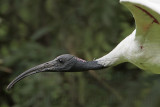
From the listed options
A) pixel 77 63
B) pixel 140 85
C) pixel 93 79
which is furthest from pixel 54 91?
pixel 77 63

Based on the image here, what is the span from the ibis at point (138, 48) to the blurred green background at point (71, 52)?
214 cm

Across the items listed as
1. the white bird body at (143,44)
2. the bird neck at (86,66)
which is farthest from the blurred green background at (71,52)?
the white bird body at (143,44)

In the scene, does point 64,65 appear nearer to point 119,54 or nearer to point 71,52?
point 119,54

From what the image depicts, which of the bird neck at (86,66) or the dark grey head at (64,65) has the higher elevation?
the dark grey head at (64,65)

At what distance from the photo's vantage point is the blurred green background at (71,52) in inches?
296

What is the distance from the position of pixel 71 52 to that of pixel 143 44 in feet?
8.71

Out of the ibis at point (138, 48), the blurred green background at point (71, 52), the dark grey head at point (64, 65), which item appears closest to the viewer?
the ibis at point (138, 48)

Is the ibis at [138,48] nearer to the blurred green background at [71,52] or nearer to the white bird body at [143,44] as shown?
the white bird body at [143,44]

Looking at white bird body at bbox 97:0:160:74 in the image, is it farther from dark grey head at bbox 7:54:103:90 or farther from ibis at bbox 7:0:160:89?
dark grey head at bbox 7:54:103:90

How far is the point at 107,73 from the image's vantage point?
795cm

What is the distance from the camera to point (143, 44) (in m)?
4.87

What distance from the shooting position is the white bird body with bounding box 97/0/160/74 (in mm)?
4586

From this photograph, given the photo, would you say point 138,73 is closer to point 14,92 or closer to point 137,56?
point 14,92

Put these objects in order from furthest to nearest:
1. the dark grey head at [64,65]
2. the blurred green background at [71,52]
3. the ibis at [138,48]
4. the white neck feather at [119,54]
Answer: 1. the blurred green background at [71,52]
2. the dark grey head at [64,65]
3. the white neck feather at [119,54]
4. the ibis at [138,48]
